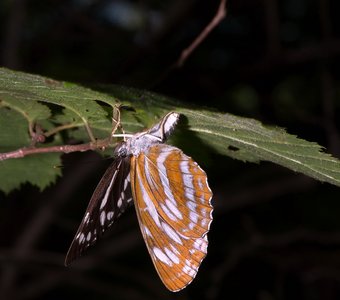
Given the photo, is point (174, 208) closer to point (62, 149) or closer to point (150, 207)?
point (150, 207)

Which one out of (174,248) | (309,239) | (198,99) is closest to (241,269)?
(309,239)

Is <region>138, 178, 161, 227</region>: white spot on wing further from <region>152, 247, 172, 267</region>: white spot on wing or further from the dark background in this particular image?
the dark background

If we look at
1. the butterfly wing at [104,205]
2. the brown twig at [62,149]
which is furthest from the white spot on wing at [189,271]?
the brown twig at [62,149]

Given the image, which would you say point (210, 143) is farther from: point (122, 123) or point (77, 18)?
point (77, 18)

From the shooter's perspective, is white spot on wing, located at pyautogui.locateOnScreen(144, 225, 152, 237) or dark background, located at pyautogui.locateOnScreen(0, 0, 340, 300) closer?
white spot on wing, located at pyautogui.locateOnScreen(144, 225, 152, 237)

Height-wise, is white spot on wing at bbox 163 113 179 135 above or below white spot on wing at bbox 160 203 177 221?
above

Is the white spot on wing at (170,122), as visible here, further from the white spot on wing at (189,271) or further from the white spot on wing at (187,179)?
the white spot on wing at (189,271)

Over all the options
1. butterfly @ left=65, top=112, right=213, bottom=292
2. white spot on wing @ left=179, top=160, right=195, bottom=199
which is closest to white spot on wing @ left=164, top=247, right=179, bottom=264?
butterfly @ left=65, top=112, right=213, bottom=292
